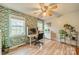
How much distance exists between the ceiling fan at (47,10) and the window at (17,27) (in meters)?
0.37

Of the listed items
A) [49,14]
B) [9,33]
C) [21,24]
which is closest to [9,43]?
[9,33]

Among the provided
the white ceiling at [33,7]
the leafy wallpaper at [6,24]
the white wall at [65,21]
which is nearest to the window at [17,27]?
the leafy wallpaper at [6,24]

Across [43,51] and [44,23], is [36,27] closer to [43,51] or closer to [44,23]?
[44,23]

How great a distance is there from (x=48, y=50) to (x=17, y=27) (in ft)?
2.64

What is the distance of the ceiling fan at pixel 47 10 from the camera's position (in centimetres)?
219

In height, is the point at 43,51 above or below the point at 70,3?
below

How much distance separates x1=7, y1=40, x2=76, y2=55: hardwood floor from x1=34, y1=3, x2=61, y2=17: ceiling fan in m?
0.59

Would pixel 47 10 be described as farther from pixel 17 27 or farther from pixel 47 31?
pixel 17 27

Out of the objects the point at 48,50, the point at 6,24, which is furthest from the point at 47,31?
the point at 6,24

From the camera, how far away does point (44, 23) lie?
229 cm

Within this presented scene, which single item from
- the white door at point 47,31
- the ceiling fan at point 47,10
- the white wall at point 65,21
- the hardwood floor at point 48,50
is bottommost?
the hardwood floor at point 48,50

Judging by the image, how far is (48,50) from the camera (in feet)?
7.42

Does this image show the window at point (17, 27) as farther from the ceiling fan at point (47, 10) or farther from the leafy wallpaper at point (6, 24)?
the ceiling fan at point (47, 10)

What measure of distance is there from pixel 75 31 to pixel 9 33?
135 cm
